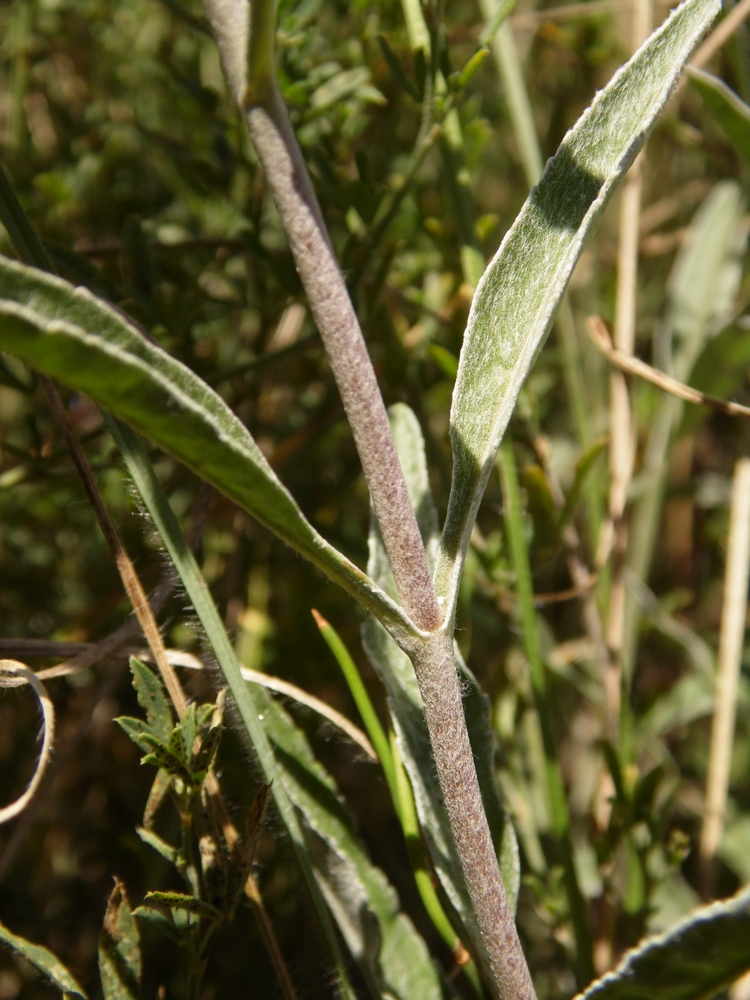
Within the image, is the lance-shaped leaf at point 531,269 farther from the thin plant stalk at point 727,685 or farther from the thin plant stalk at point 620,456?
the thin plant stalk at point 727,685

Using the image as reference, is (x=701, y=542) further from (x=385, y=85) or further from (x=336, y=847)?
(x=336, y=847)

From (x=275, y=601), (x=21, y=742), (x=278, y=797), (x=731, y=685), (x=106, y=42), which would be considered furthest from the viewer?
(x=106, y=42)

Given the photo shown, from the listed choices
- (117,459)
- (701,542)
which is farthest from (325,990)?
(701,542)

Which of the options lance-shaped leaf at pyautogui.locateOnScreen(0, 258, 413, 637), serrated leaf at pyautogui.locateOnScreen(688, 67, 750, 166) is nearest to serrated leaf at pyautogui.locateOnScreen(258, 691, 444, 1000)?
lance-shaped leaf at pyautogui.locateOnScreen(0, 258, 413, 637)

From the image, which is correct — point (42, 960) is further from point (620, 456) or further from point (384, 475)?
point (620, 456)

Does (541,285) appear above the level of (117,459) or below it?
below
